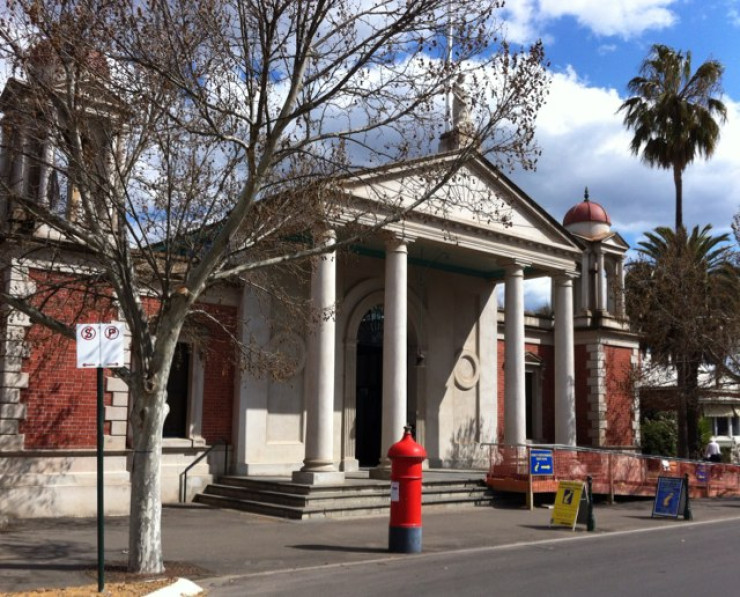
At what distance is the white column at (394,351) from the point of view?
18.9 meters

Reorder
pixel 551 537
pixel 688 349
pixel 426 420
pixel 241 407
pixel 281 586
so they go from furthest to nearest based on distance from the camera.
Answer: pixel 688 349
pixel 426 420
pixel 241 407
pixel 551 537
pixel 281 586

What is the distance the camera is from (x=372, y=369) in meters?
23.8

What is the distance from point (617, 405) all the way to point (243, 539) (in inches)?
771

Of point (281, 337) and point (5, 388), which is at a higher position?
point (281, 337)

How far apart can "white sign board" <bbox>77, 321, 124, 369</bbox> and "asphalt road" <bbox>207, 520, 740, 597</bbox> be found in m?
2.85

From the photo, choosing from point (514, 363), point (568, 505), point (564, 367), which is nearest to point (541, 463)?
point (568, 505)

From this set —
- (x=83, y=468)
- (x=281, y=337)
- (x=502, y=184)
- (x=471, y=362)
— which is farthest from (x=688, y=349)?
(x=83, y=468)

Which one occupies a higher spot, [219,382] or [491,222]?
[491,222]

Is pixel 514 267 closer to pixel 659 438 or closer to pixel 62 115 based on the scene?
pixel 62 115

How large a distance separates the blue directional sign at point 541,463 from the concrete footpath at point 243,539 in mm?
975

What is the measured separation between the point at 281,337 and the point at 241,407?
6.57 feet

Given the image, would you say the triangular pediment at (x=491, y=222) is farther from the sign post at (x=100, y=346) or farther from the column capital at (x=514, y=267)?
the sign post at (x=100, y=346)

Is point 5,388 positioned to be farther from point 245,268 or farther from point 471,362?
point 471,362

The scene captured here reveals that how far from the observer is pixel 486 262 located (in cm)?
2427
